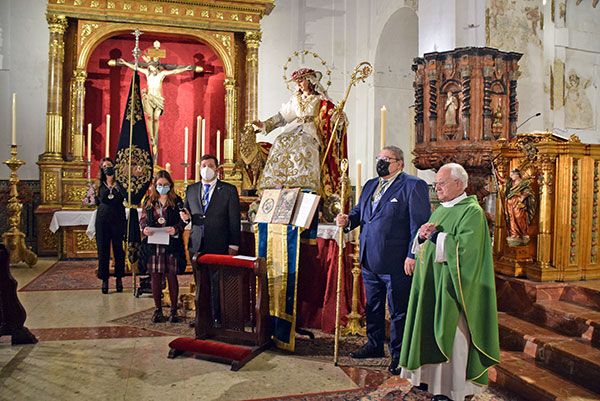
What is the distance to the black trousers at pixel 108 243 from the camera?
21.9 feet

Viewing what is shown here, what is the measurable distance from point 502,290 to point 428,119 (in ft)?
11.1

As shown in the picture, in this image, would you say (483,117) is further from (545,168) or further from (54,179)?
(54,179)

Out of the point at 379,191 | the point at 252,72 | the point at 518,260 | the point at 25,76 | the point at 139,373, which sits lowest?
the point at 139,373

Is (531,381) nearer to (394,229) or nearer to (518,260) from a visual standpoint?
(394,229)

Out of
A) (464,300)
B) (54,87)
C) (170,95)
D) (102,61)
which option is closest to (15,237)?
(54,87)

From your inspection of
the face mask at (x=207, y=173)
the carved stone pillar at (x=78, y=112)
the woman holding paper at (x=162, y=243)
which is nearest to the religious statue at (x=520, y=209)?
the face mask at (x=207, y=173)

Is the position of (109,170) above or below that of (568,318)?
above

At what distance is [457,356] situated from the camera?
10.6 ft

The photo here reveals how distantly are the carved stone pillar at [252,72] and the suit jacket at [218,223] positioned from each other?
18.9 ft

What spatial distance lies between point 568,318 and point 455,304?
1.31m

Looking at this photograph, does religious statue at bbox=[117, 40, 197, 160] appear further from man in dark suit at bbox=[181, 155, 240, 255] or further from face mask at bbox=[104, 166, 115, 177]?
man in dark suit at bbox=[181, 155, 240, 255]

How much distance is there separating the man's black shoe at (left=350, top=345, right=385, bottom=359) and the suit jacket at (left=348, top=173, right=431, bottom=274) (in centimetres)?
65

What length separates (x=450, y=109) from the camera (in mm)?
7395

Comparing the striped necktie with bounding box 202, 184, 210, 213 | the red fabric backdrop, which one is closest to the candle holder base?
the red fabric backdrop
